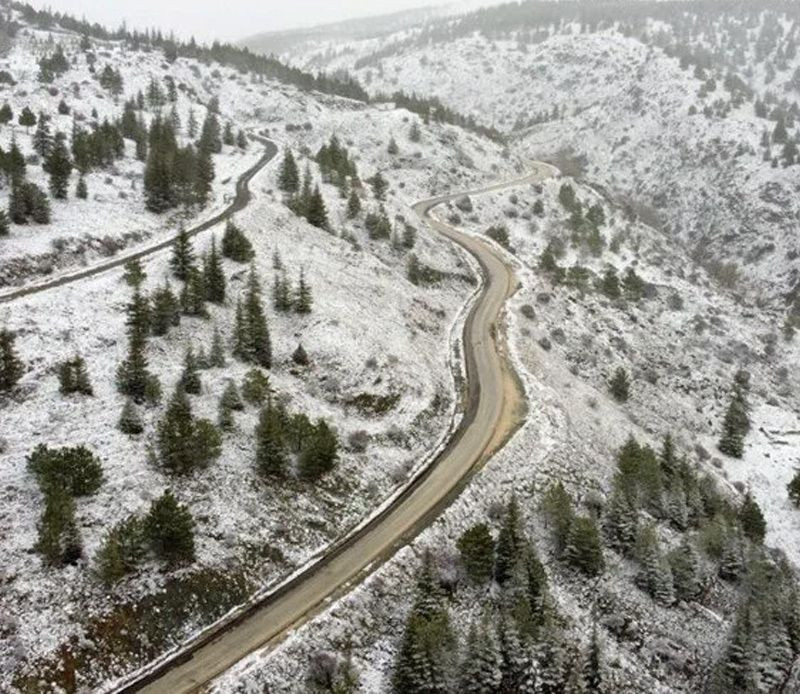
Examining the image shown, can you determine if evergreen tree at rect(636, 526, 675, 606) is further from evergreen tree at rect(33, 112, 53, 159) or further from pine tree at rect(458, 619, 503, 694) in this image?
evergreen tree at rect(33, 112, 53, 159)

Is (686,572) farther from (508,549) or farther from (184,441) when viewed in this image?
(184,441)

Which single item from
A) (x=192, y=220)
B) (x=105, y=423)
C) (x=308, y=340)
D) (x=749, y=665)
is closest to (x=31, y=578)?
(x=105, y=423)

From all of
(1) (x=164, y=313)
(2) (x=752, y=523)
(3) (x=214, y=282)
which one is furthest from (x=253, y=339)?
(2) (x=752, y=523)

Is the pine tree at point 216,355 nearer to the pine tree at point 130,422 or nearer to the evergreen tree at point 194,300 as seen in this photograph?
the evergreen tree at point 194,300

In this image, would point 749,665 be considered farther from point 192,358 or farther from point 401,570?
point 192,358

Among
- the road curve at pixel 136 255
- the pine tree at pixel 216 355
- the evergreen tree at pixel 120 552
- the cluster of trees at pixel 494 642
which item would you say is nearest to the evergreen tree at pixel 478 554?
the cluster of trees at pixel 494 642

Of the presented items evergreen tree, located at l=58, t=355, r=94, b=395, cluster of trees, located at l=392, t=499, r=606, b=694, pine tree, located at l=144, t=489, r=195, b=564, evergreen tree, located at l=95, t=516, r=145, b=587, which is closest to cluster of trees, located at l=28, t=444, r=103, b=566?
evergreen tree, located at l=95, t=516, r=145, b=587

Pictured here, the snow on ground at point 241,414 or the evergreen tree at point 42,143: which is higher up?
the evergreen tree at point 42,143
